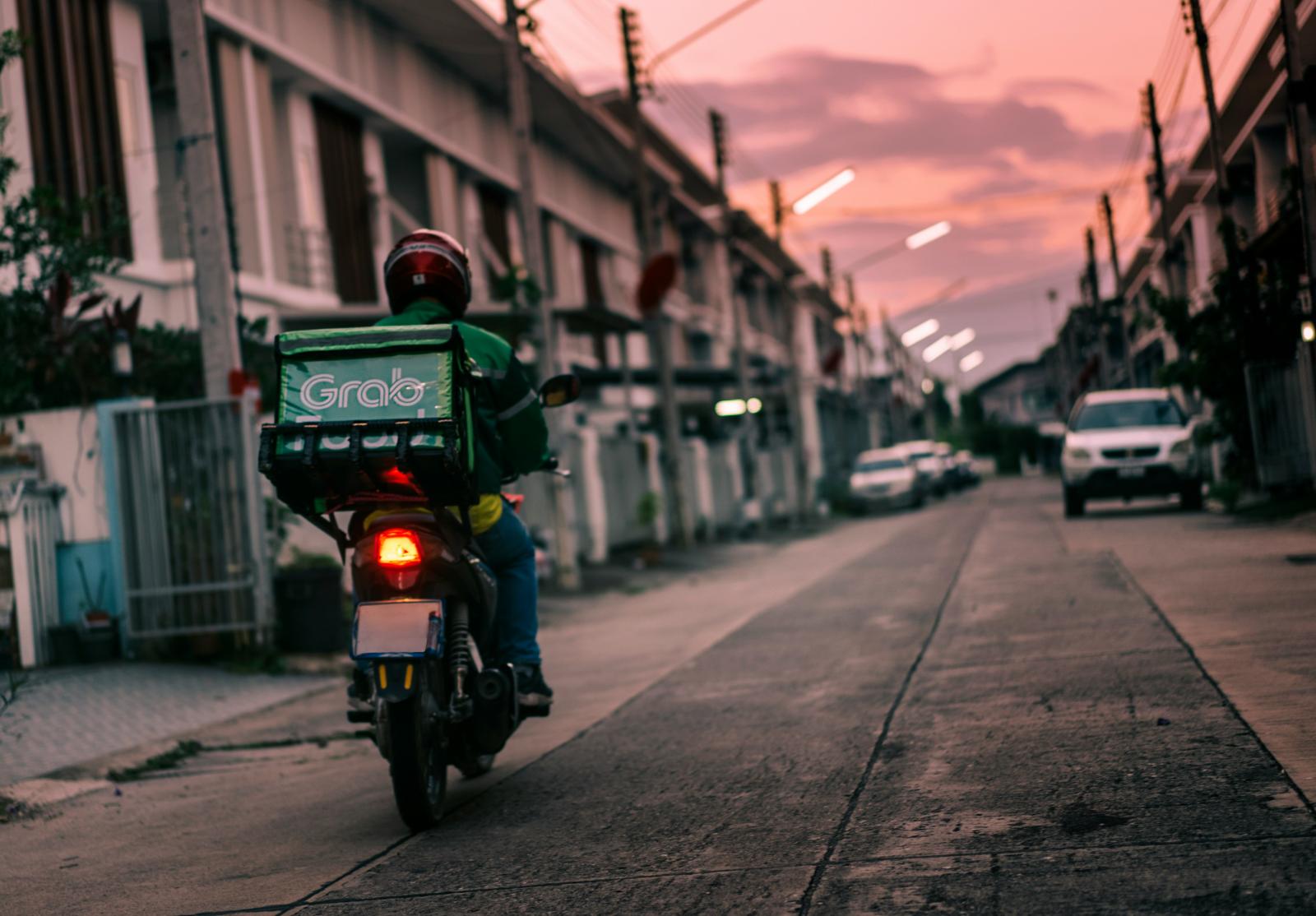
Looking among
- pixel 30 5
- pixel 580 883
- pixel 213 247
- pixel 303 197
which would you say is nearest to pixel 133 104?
pixel 30 5

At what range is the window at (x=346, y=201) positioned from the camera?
26.4 metres

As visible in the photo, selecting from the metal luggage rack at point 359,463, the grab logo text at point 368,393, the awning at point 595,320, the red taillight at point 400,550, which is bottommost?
the red taillight at point 400,550

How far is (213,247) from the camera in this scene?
495 inches

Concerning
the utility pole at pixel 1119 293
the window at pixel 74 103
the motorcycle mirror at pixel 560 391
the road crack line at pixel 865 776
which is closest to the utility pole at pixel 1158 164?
the utility pole at pixel 1119 293

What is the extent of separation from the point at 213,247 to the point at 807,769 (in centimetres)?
823

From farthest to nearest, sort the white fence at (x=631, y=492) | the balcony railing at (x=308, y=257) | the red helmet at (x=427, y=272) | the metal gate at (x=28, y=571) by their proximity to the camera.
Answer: the white fence at (x=631, y=492)
the balcony railing at (x=308, y=257)
the metal gate at (x=28, y=571)
the red helmet at (x=427, y=272)

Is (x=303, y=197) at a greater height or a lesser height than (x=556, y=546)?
greater

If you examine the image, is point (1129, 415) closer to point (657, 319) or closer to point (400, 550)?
point (657, 319)

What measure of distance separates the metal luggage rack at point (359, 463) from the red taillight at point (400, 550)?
13cm

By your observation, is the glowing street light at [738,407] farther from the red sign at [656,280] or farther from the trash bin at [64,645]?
→ the trash bin at [64,645]

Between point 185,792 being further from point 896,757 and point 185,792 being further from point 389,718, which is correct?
point 896,757

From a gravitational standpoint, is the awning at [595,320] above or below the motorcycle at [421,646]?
above

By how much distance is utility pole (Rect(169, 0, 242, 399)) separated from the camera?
1255 cm

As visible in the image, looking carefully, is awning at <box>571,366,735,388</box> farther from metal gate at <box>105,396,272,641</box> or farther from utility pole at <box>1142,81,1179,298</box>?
metal gate at <box>105,396,272,641</box>
